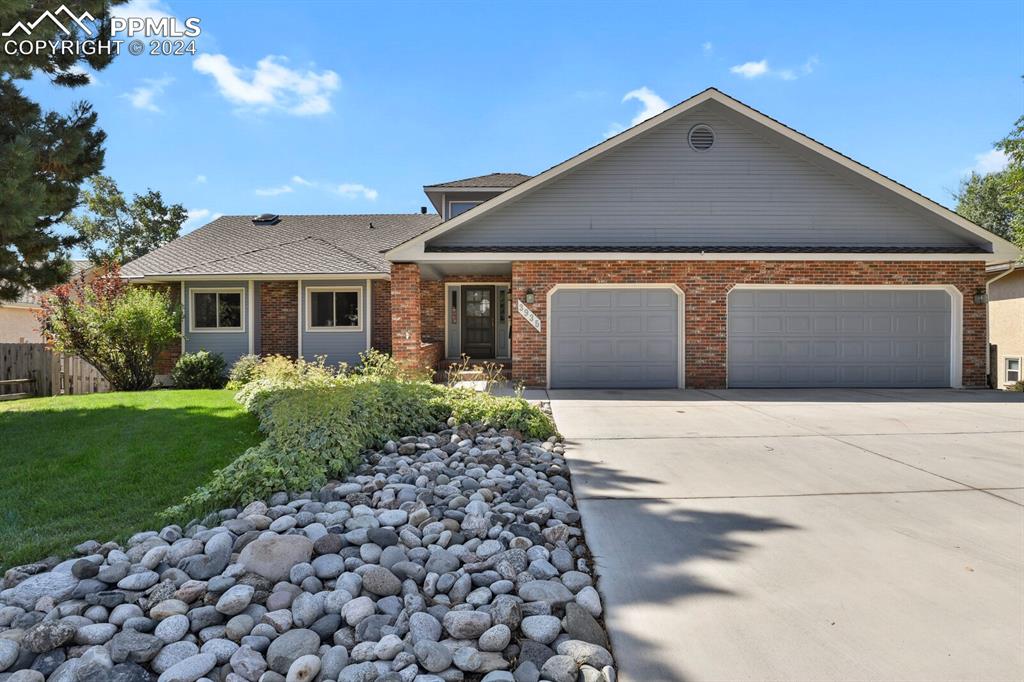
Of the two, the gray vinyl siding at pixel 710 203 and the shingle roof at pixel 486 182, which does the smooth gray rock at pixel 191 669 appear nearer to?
the gray vinyl siding at pixel 710 203

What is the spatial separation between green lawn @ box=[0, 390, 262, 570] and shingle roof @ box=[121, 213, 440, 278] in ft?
21.8

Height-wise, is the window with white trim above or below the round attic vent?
below

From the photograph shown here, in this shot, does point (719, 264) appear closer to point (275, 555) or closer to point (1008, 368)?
point (275, 555)

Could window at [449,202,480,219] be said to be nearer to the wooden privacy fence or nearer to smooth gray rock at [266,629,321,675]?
the wooden privacy fence

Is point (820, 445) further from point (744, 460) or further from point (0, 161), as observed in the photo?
point (0, 161)

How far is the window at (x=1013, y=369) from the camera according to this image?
16373 millimetres

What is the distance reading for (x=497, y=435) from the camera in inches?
241

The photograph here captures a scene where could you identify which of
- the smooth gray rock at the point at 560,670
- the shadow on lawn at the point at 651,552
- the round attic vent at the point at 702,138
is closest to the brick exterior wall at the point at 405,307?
the round attic vent at the point at 702,138

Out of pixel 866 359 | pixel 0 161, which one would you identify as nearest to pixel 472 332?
pixel 866 359

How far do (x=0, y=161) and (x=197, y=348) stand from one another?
29.5 ft

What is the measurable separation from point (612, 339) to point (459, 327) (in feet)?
18.3

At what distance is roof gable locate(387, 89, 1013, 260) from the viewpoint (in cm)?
1191

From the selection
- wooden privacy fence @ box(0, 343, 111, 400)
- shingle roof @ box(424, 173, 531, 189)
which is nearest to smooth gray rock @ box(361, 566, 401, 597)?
wooden privacy fence @ box(0, 343, 111, 400)

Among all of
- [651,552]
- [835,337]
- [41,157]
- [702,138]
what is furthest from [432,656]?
[702,138]
